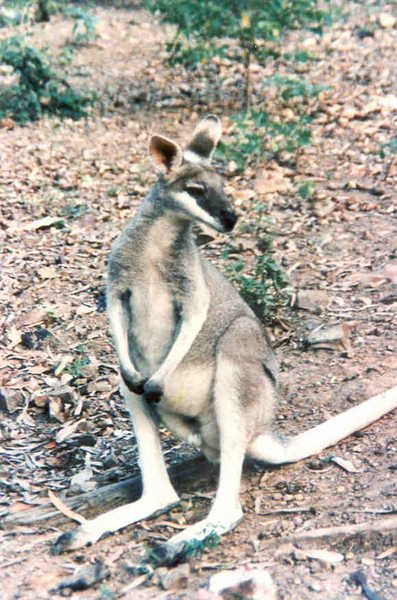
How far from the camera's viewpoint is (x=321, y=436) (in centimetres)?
464

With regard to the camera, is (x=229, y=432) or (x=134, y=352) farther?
(x=134, y=352)

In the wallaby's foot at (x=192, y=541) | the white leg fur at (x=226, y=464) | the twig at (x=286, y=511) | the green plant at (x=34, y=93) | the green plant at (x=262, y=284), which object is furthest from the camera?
the green plant at (x=34, y=93)

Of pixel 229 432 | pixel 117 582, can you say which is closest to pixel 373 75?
pixel 229 432

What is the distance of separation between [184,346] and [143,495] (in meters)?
0.74

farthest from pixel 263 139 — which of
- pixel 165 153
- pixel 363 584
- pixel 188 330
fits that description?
pixel 363 584

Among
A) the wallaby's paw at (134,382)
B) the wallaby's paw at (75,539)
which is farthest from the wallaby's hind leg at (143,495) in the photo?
the wallaby's paw at (134,382)

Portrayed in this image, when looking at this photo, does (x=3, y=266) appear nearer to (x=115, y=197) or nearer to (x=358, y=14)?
(x=115, y=197)

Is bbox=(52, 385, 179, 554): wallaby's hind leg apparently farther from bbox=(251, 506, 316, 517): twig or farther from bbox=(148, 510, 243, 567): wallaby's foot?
bbox=(251, 506, 316, 517): twig

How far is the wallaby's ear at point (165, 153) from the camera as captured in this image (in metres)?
4.38

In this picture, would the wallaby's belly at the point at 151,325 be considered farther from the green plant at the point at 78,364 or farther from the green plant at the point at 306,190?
the green plant at the point at 306,190

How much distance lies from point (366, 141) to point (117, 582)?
18.2 feet

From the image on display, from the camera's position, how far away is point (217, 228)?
167 inches

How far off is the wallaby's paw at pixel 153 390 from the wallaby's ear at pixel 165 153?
3.47ft

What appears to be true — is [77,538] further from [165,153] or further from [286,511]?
[165,153]
